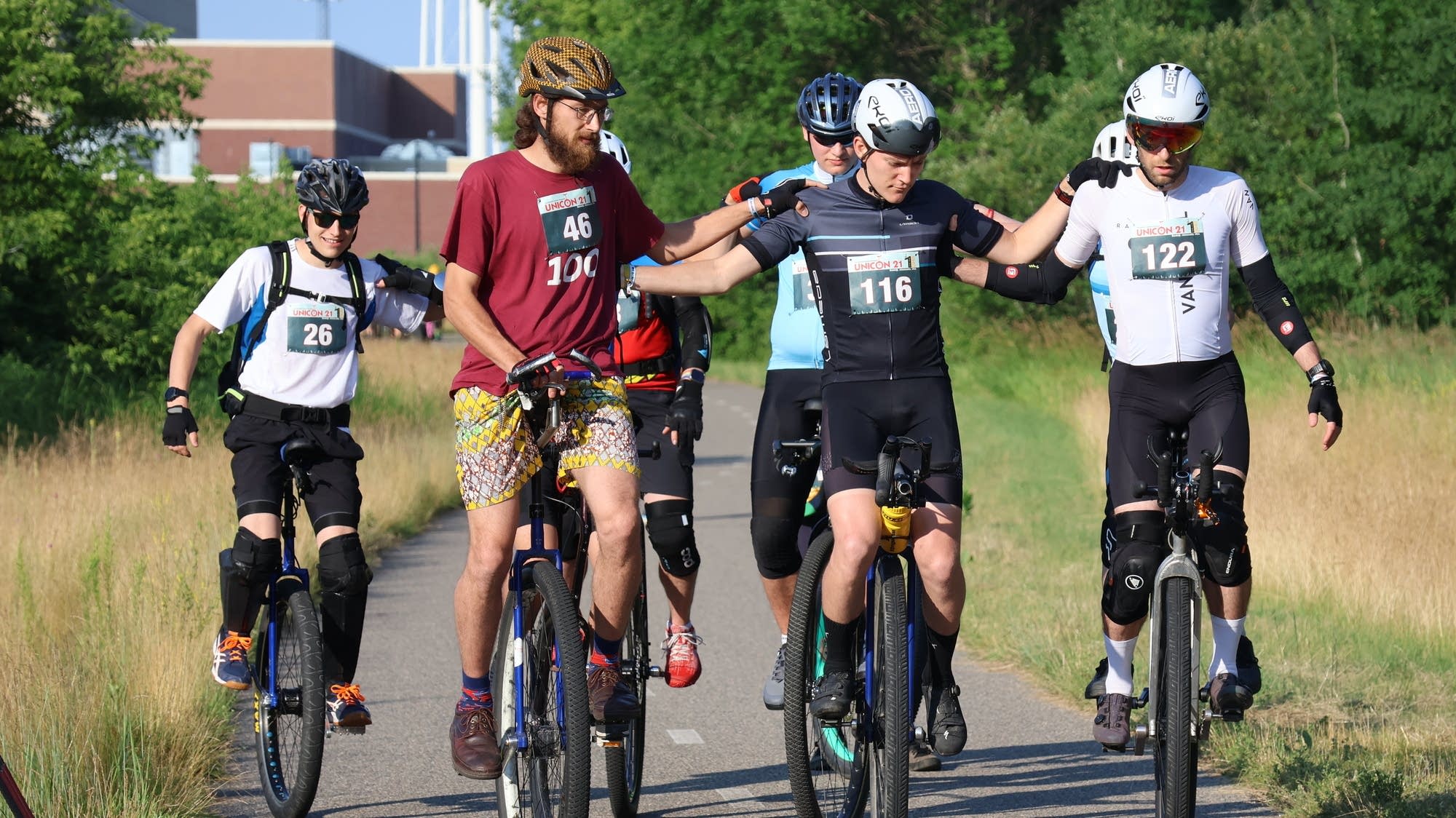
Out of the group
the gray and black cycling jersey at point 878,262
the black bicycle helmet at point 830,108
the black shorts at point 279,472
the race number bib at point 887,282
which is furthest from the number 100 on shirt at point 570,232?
the black bicycle helmet at point 830,108

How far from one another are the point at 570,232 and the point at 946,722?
6.12 feet

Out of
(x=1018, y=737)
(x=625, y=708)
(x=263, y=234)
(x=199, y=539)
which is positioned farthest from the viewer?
(x=263, y=234)

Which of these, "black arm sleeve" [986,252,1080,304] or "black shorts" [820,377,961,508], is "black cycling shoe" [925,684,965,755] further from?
"black arm sleeve" [986,252,1080,304]

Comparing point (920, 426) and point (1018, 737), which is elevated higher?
point (920, 426)

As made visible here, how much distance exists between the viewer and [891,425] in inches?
221

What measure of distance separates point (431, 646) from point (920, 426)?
4.61 m

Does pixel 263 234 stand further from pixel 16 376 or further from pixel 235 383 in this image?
pixel 235 383

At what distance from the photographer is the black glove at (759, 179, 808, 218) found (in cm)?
579

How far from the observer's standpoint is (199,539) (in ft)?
34.3

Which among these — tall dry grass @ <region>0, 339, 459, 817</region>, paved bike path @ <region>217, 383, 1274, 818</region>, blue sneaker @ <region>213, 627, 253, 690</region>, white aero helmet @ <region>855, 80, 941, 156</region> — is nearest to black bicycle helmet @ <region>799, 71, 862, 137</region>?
white aero helmet @ <region>855, 80, 941, 156</region>

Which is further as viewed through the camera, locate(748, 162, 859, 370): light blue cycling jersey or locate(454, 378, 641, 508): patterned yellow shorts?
locate(748, 162, 859, 370): light blue cycling jersey

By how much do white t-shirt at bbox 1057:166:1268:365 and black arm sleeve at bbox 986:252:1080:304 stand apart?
2.1 inches

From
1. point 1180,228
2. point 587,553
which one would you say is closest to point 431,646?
point 587,553

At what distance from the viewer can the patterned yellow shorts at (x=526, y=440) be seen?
5.46 metres
